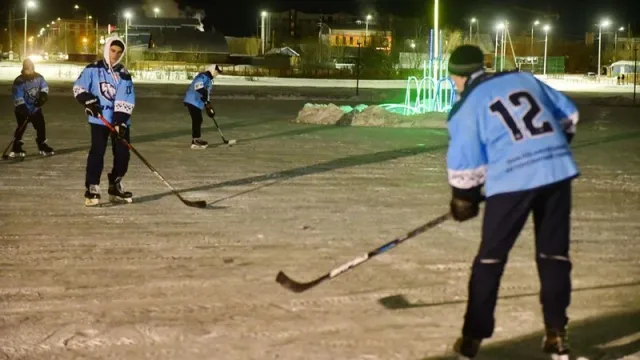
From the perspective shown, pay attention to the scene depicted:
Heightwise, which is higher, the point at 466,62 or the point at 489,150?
the point at 466,62

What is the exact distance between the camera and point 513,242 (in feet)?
13.4

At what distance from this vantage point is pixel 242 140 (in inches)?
622

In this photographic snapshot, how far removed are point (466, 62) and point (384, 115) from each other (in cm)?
1568

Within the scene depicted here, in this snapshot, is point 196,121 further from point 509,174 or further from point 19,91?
point 509,174

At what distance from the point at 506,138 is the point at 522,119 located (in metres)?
0.11

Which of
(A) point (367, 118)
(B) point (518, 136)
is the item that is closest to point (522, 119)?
(B) point (518, 136)

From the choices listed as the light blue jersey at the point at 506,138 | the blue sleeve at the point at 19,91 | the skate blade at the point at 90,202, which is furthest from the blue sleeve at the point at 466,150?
the blue sleeve at the point at 19,91

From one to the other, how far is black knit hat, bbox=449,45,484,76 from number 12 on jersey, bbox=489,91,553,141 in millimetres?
330

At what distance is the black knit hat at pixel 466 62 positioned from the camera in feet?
13.8

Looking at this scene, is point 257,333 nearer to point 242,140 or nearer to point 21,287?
point 21,287

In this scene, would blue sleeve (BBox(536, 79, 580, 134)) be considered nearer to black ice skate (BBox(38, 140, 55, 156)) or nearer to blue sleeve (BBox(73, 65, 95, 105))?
blue sleeve (BBox(73, 65, 95, 105))

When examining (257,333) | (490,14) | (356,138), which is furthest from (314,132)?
(490,14)

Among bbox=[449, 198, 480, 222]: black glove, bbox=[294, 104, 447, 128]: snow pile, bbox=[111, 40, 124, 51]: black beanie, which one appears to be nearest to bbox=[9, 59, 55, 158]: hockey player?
bbox=[111, 40, 124, 51]: black beanie

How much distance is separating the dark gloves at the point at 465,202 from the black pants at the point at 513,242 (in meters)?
0.07
